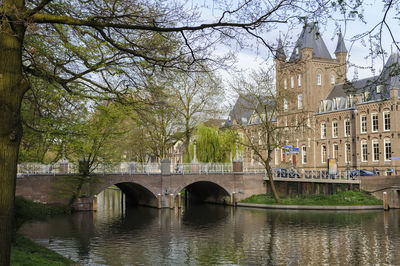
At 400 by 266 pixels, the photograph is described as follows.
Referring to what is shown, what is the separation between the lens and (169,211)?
119 ft

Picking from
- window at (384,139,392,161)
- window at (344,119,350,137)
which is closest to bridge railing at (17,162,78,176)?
window at (384,139,392,161)

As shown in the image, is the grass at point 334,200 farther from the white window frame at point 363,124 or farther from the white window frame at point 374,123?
the white window frame at point 363,124

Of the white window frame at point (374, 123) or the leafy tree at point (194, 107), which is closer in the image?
the leafy tree at point (194, 107)

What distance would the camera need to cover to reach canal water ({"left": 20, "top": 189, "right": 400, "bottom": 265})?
1722 centimetres

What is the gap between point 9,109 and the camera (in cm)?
686

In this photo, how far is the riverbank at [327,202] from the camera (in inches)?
1362

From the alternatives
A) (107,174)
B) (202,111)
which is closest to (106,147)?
(107,174)

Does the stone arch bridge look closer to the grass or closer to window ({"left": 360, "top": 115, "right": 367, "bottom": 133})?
the grass

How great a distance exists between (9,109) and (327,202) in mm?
32480

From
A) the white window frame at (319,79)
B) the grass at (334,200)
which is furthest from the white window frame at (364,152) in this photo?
the grass at (334,200)

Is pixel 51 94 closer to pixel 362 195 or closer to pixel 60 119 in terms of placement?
pixel 60 119

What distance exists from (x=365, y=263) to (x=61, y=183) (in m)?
22.3

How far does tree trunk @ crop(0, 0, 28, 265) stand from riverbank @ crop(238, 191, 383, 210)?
31044 millimetres

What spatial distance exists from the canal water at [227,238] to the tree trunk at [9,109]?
10142 mm
